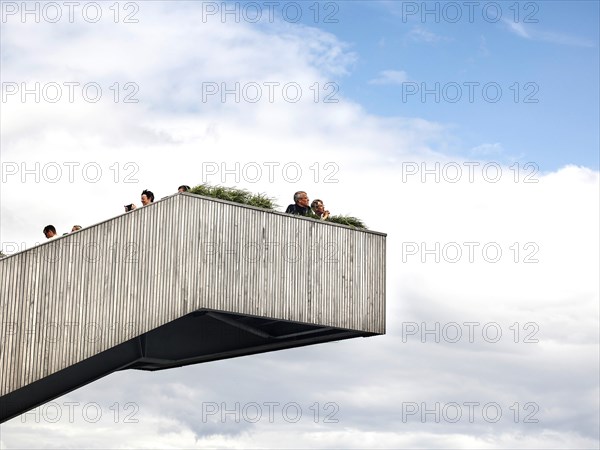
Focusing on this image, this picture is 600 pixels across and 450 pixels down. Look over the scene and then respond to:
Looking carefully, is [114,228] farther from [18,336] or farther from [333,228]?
[333,228]

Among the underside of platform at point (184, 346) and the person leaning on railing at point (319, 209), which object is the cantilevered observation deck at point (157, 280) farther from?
the underside of platform at point (184, 346)

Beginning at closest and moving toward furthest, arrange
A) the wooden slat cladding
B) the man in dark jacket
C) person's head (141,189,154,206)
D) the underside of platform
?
the wooden slat cladding → person's head (141,189,154,206) → the man in dark jacket → the underside of platform

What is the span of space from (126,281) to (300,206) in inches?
169

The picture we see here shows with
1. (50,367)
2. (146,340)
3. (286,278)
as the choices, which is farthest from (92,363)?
(286,278)

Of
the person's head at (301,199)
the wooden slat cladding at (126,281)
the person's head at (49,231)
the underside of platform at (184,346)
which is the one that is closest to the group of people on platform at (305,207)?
the person's head at (301,199)

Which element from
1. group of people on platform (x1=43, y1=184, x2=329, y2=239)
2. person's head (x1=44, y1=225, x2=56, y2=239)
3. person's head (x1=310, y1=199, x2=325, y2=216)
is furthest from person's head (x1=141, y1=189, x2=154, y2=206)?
A: person's head (x1=310, y1=199, x2=325, y2=216)

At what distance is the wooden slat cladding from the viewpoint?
21.0m

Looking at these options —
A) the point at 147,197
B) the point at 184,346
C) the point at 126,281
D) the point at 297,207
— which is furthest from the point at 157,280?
the point at 184,346

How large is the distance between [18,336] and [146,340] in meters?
4.85

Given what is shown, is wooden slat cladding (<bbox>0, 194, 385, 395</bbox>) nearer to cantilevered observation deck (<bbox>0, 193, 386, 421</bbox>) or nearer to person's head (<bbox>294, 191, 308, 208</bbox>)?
cantilevered observation deck (<bbox>0, 193, 386, 421</bbox>)

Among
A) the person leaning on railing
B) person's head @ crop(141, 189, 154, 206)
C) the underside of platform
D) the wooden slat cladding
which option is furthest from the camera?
the underside of platform

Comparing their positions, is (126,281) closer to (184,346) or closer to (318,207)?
(318,207)

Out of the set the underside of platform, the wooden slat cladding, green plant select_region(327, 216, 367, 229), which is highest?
green plant select_region(327, 216, 367, 229)

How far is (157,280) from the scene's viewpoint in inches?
835
